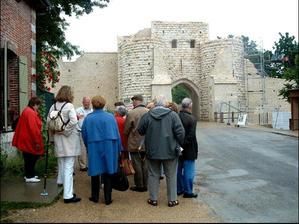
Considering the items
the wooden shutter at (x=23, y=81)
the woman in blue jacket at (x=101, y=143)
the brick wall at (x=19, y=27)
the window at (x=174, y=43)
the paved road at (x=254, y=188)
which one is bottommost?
the paved road at (x=254, y=188)

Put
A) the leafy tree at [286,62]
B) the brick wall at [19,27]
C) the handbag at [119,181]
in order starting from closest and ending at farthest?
the handbag at [119,181] → the brick wall at [19,27] → the leafy tree at [286,62]

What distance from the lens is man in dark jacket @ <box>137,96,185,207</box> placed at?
6.29 metres

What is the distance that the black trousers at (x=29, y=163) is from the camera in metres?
7.58

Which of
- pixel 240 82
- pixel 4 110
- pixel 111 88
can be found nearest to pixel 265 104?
pixel 240 82

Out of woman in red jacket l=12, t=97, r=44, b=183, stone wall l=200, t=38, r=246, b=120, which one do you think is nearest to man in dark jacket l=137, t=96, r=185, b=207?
woman in red jacket l=12, t=97, r=44, b=183

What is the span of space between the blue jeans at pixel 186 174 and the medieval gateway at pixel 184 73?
76.6ft

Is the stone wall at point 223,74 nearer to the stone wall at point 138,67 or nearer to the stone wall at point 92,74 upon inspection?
the stone wall at point 138,67

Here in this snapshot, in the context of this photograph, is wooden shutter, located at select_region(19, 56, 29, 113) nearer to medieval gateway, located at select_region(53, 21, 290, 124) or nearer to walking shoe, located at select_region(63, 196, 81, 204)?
walking shoe, located at select_region(63, 196, 81, 204)

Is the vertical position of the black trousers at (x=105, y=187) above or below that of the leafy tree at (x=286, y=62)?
below

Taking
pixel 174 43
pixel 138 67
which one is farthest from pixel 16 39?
pixel 174 43

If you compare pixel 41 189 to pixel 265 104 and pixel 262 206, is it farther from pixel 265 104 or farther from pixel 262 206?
pixel 265 104

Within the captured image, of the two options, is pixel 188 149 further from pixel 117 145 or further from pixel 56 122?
pixel 56 122

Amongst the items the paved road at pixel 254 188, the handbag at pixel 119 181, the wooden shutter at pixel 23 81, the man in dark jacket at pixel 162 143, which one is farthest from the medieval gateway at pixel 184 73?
the man in dark jacket at pixel 162 143

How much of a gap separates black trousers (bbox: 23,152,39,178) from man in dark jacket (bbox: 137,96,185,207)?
90.8 inches
